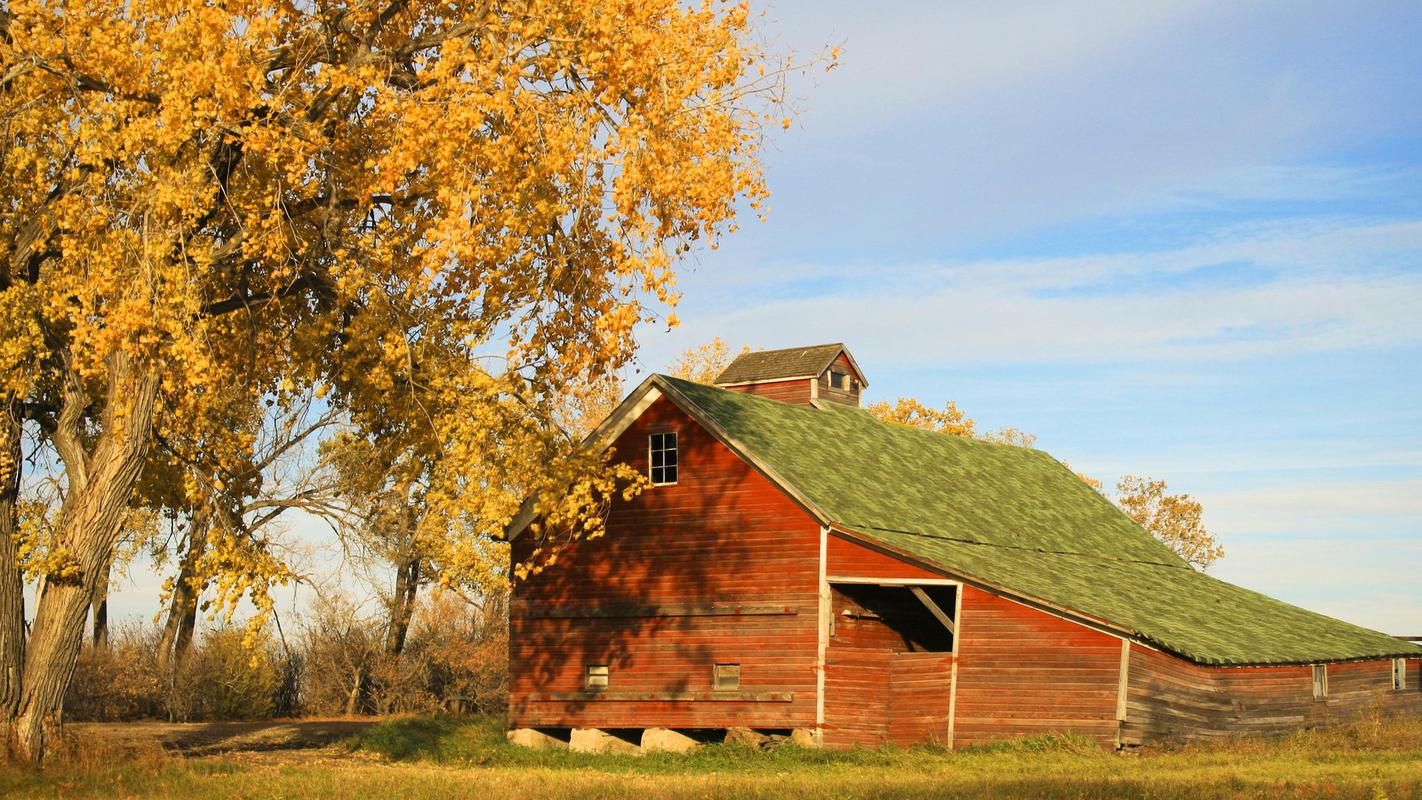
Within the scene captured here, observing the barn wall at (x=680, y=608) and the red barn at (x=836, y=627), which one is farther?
the barn wall at (x=680, y=608)

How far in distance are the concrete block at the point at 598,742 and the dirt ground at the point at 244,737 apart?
471 cm

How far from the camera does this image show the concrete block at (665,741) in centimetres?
3008

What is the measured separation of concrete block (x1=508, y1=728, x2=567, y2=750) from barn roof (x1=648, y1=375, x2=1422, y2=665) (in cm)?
764

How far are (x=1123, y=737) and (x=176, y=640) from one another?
1224 inches

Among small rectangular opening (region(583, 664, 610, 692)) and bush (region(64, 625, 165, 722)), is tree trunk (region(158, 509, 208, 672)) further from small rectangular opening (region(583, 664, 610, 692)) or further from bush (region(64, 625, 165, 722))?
small rectangular opening (region(583, 664, 610, 692))

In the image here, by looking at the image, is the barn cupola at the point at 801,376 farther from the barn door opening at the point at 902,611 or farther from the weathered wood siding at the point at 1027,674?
the weathered wood siding at the point at 1027,674

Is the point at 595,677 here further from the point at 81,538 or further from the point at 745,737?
the point at 81,538

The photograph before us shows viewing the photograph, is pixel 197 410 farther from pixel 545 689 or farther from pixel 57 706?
pixel 545 689

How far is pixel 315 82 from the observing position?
22281 millimetres

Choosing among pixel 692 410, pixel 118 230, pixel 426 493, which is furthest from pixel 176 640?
pixel 118 230

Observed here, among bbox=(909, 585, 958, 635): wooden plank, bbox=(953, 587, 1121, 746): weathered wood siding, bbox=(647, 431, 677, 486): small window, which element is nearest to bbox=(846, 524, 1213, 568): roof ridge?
bbox=(909, 585, 958, 635): wooden plank

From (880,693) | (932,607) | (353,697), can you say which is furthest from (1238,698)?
(353,697)

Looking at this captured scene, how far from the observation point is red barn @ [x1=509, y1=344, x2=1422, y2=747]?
91.0ft

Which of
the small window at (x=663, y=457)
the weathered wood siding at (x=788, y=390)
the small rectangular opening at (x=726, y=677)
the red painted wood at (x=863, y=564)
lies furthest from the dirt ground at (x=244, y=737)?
the weathered wood siding at (x=788, y=390)
